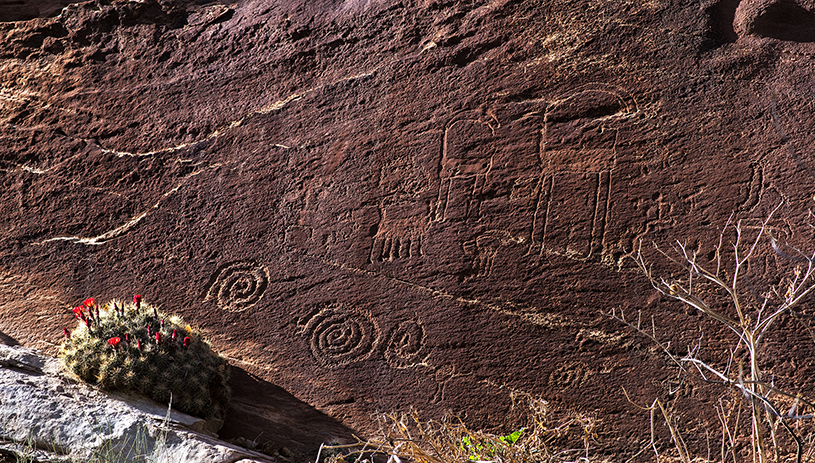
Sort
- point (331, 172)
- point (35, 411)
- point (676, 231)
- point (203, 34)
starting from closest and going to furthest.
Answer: point (35, 411) < point (676, 231) < point (331, 172) < point (203, 34)

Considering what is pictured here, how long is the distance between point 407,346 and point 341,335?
0.41m

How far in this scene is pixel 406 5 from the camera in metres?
4.54

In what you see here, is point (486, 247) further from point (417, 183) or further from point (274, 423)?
point (274, 423)

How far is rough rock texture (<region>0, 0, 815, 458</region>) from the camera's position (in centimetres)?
363

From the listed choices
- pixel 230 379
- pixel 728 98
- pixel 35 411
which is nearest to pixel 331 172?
pixel 230 379

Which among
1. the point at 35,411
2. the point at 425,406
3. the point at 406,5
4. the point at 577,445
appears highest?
the point at 406,5

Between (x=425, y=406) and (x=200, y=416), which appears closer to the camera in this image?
(x=200, y=416)

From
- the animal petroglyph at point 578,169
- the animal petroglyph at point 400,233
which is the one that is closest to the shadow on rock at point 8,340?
the animal petroglyph at point 400,233

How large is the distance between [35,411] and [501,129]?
297cm

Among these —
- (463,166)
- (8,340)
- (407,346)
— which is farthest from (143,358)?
(463,166)

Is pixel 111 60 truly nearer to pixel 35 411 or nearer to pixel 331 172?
pixel 331 172

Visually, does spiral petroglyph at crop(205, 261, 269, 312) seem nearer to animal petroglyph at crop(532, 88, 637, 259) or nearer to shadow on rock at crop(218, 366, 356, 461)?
shadow on rock at crop(218, 366, 356, 461)

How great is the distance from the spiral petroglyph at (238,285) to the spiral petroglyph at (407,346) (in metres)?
0.91

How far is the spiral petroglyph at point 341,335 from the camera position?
3838 mm
